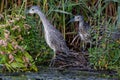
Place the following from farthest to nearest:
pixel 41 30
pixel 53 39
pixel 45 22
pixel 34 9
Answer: pixel 41 30 → pixel 34 9 → pixel 45 22 → pixel 53 39

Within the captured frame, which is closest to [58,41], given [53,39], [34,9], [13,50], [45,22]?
[53,39]

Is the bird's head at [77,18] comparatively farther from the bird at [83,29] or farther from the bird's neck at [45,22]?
the bird's neck at [45,22]

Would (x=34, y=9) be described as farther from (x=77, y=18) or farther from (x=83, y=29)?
(x=83, y=29)

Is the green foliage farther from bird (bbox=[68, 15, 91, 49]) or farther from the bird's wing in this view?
bird (bbox=[68, 15, 91, 49])

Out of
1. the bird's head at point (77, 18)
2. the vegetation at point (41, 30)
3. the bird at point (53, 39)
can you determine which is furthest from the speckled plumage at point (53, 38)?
the bird's head at point (77, 18)

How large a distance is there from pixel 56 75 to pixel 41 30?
1.76 metres

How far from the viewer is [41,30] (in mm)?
10758

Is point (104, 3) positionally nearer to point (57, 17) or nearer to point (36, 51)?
point (57, 17)

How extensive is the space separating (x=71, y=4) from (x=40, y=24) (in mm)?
743

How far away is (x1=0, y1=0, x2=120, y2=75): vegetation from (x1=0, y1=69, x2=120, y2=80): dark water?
0.19 m

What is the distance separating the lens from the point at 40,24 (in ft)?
35.3

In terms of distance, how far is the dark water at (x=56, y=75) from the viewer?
8.91 meters

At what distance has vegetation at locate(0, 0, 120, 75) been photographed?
9.27 m

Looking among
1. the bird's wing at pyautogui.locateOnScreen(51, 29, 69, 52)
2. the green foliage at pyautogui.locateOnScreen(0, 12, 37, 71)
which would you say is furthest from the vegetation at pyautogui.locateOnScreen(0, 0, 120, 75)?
the bird's wing at pyautogui.locateOnScreen(51, 29, 69, 52)
